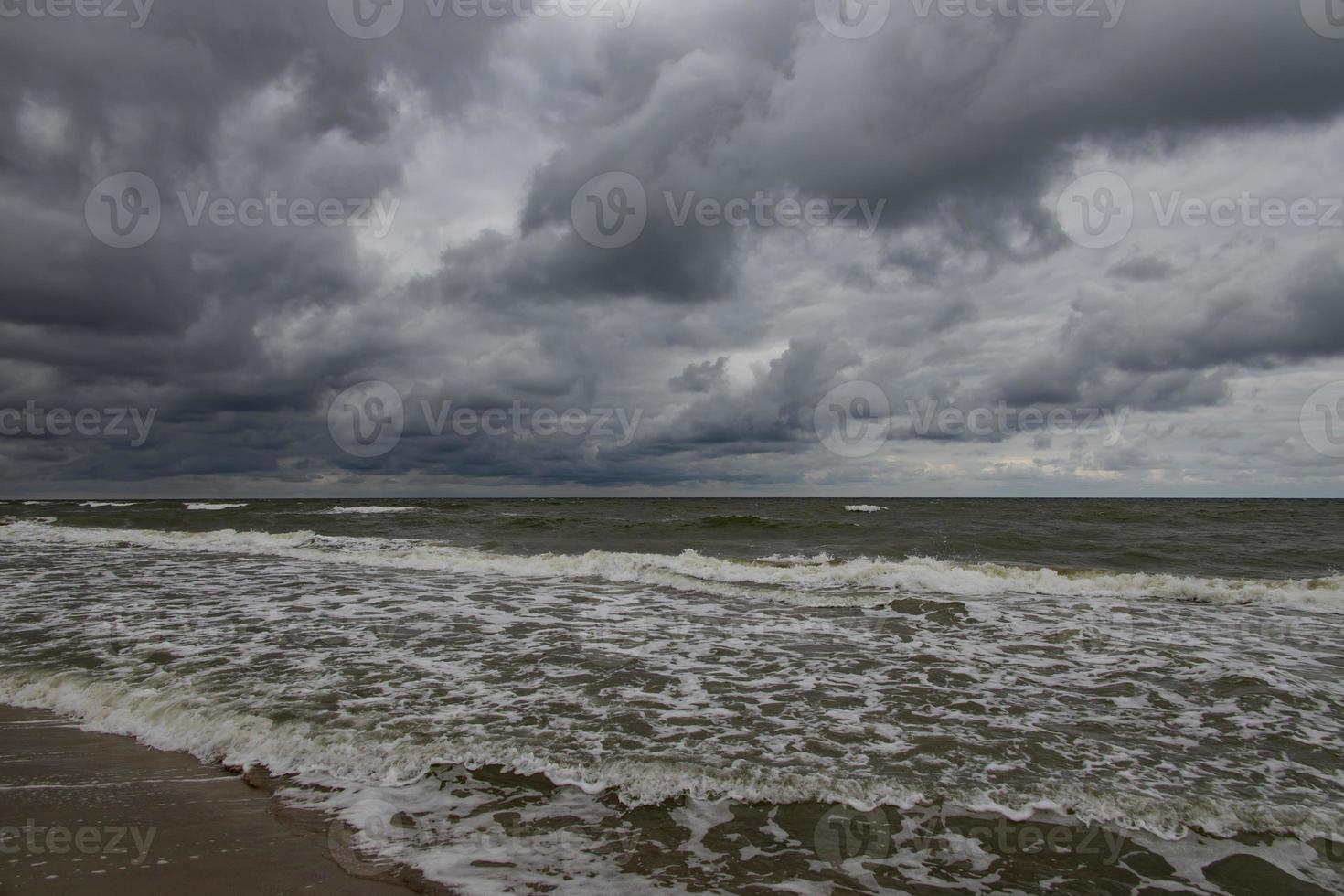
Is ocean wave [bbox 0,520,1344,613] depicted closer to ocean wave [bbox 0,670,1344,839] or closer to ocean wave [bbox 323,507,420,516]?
ocean wave [bbox 0,670,1344,839]

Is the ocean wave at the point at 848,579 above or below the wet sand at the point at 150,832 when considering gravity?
below

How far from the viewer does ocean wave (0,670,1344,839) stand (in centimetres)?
472

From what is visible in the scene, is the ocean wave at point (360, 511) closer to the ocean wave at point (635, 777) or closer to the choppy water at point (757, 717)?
the choppy water at point (757, 717)

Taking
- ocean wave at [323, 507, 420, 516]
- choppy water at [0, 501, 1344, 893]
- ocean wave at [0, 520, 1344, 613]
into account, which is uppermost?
choppy water at [0, 501, 1344, 893]

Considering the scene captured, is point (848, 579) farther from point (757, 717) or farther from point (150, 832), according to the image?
point (150, 832)

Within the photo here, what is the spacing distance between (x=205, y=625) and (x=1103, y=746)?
11978mm

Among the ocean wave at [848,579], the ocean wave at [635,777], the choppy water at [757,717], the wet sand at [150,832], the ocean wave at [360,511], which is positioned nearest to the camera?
the wet sand at [150,832]

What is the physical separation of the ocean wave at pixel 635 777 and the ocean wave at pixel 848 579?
8142mm

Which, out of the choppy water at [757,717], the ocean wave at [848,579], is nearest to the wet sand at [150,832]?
the choppy water at [757,717]

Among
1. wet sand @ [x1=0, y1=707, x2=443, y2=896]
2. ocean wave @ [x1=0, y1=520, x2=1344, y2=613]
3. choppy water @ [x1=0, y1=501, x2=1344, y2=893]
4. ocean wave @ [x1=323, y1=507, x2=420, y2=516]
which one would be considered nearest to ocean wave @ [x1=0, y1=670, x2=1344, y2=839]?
choppy water @ [x1=0, y1=501, x2=1344, y2=893]

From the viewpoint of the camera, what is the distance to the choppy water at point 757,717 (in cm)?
420

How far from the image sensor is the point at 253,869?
385 centimetres

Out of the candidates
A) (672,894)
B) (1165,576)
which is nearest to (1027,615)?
(1165,576)

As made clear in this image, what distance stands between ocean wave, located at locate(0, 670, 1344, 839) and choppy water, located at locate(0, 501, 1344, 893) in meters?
0.03
